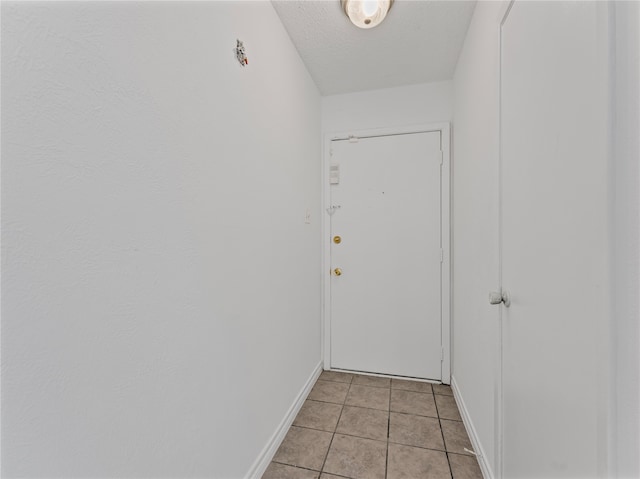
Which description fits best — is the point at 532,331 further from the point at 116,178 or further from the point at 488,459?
the point at 116,178

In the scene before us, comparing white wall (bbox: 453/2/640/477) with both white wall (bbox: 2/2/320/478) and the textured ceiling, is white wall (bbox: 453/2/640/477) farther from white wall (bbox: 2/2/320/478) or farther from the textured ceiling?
white wall (bbox: 2/2/320/478)

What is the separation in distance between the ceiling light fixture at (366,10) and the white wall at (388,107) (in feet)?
2.64

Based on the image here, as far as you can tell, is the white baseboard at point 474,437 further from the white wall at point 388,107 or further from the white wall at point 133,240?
the white wall at point 388,107

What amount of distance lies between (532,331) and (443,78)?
2.09 m

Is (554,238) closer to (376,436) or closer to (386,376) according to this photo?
(376,436)

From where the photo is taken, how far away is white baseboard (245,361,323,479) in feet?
4.31

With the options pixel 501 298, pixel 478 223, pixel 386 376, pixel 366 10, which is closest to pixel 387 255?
pixel 478 223

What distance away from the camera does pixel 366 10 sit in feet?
4.91

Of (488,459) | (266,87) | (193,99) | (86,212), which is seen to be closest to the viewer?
(86,212)

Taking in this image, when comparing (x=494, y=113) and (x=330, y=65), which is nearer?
(x=494, y=113)

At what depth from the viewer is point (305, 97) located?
2.10m

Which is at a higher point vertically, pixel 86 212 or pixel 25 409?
pixel 86 212

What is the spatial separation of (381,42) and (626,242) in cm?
185

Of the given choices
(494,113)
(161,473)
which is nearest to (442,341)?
(494,113)
